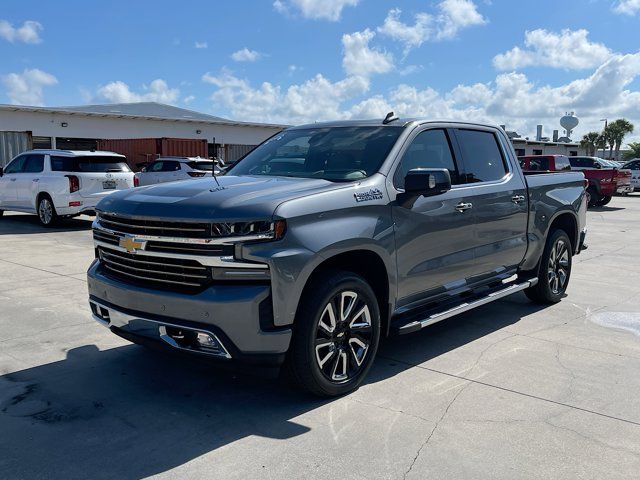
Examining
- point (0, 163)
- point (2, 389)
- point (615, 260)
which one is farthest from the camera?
point (0, 163)

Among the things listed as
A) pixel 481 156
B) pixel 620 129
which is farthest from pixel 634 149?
pixel 481 156

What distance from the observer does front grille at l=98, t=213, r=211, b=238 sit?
362cm

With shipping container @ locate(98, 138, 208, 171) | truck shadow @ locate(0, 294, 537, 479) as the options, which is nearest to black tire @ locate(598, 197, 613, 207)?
shipping container @ locate(98, 138, 208, 171)

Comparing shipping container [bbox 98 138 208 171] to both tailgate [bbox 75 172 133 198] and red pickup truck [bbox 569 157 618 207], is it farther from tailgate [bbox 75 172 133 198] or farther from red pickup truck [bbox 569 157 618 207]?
red pickup truck [bbox 569 157 618 207]

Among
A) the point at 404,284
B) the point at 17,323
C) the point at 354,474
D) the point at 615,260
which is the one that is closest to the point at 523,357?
the point at 404,284

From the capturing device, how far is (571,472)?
3.18 meters

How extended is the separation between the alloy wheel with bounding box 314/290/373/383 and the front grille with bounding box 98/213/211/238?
36.9 inches

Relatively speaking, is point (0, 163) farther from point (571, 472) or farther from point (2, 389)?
point (571, 472)

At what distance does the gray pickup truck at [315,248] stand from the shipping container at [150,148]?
2191 centimetres

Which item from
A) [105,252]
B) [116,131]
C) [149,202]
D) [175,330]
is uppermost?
[116,131]

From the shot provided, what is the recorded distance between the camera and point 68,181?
44.8 ft

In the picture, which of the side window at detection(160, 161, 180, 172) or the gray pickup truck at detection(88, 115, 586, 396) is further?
the side window at detection(160, 161, 180, 172)

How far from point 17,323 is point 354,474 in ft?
13.6

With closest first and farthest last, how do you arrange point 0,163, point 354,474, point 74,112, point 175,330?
point 354,474 < point 175,330 < point 0,163 < point 74,112
